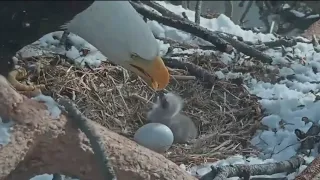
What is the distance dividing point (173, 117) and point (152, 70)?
1094mm

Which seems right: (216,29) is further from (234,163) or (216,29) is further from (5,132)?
(5,132)

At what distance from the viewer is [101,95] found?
309cm

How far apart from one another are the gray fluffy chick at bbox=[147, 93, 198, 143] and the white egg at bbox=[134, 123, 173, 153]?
0.13 m

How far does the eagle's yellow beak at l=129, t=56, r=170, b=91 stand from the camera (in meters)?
1.93

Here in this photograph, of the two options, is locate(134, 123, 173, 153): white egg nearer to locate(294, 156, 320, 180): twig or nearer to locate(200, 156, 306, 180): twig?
locate(200, 156, 306, 180): twig

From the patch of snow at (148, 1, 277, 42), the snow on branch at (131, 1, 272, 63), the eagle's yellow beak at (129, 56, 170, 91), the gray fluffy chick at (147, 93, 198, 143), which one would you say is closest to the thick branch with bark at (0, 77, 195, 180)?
the eagle's yellow beak at (129, 56, 170, 91)

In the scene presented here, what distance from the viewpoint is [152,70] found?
1.97 meters

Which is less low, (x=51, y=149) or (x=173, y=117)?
(x=51, y=149)

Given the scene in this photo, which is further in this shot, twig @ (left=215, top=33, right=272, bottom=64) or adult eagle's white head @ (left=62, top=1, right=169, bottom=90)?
twig @ (left=215, top=33, right=272, bottom=64)

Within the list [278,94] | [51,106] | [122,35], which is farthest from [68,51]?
[122,35]

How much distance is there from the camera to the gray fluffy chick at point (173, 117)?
9.66 feet

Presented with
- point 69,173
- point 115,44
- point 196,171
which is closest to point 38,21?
point 115,44

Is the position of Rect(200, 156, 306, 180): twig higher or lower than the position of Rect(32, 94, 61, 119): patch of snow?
lower

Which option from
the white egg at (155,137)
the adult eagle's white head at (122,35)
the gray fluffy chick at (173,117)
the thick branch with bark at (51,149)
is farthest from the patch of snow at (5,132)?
the gray fluffy chick at (173,117)
